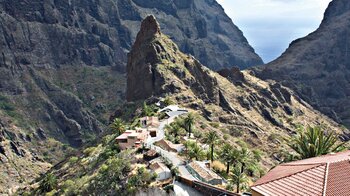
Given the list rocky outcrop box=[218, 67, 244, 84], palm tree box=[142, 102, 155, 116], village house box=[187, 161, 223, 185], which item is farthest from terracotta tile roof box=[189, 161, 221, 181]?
rocky outcrop box=[218, 67, 244, 84]

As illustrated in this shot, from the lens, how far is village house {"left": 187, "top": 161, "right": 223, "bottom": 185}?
2272 inches

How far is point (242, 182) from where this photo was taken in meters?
56.0

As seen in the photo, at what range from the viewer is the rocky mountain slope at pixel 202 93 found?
455 feet

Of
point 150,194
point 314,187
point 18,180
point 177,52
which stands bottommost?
point 18,180

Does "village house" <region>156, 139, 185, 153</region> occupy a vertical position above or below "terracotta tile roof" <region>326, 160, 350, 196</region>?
below

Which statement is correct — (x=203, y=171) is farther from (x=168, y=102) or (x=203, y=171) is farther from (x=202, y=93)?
(x=202, y=93)

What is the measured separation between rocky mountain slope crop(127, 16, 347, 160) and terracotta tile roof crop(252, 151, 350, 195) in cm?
9137

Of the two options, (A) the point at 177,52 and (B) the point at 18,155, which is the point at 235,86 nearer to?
(A) the point at 177,52

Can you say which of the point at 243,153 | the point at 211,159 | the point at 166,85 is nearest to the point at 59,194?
the point at 211,159

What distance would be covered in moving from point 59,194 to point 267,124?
103588 millimetres

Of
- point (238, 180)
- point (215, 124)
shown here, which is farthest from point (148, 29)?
point (238, 180)

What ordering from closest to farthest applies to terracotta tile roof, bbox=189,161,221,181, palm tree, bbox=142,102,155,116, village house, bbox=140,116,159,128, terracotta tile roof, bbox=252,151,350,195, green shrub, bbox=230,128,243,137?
terracotta tile roof, bbox=252,151,350,195
terracotta tile roof, bbox=189,161,221,181
village house, bbox=140,116,159,128
palm tree, bbox=142,102,155,116
green shrub, bbox=230,128,243,137

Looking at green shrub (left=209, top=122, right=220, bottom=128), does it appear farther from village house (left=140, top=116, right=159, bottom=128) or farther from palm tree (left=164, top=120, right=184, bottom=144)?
palm tree (left=164, top=120, right=184, bottom=144)

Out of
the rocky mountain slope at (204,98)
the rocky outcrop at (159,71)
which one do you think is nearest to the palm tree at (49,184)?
the rocky mountain slope at (204,98)
